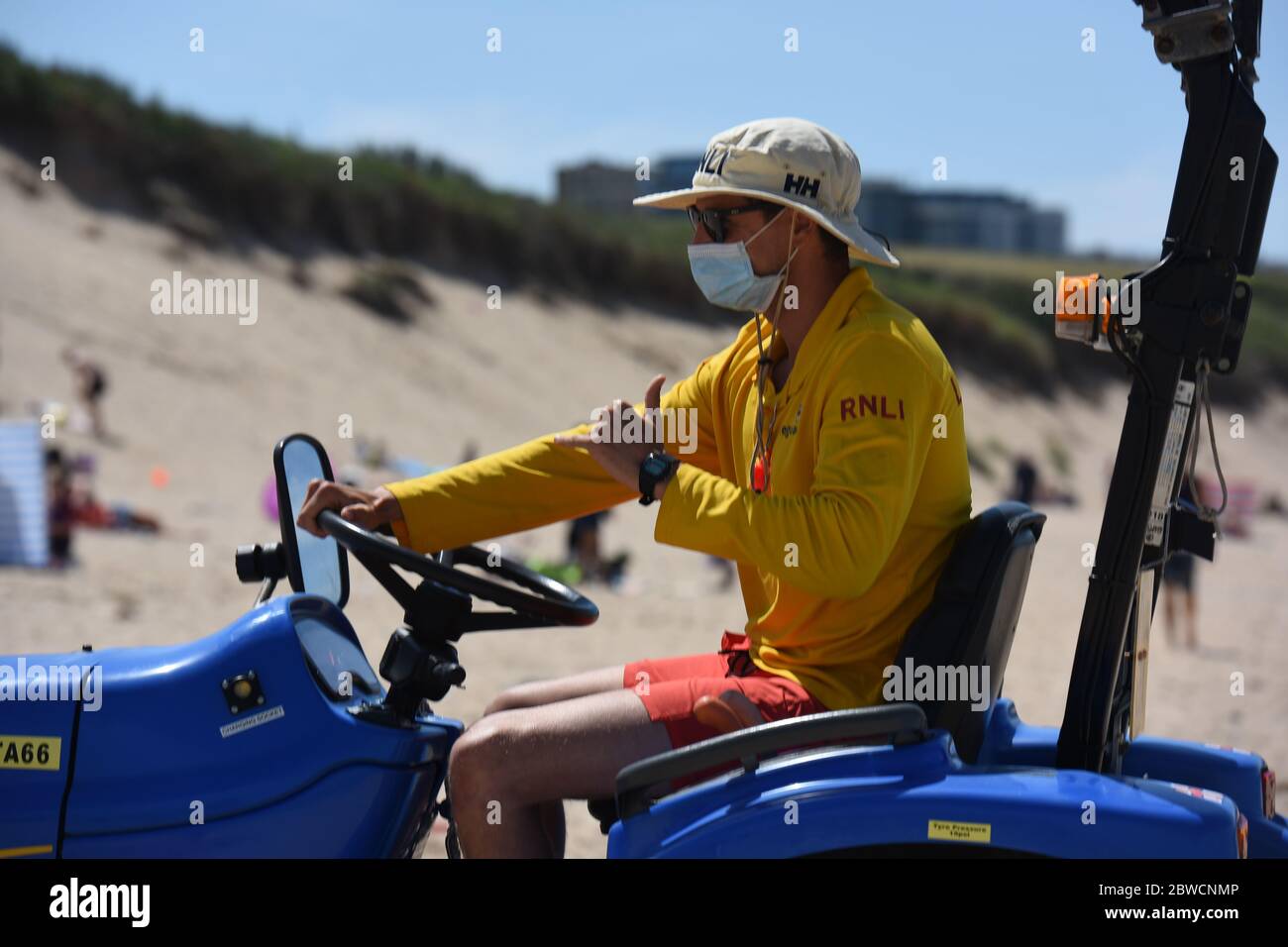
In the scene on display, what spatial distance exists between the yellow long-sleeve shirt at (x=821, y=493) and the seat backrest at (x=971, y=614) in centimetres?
8

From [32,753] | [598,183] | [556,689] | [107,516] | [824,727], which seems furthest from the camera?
[598,183]

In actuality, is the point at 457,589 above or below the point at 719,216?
below

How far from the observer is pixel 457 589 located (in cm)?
257

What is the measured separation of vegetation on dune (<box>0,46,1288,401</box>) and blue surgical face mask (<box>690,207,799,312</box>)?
15.0 meters

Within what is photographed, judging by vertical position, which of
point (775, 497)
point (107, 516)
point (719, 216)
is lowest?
point (107, 516)

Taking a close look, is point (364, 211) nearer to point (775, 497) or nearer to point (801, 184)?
point (801, 184)

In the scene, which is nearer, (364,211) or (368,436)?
(368,436)

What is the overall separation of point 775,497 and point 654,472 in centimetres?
22

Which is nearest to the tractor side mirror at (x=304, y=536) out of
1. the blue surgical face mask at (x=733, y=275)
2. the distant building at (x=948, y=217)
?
the blue surgical face mask at (x=733, y=275)

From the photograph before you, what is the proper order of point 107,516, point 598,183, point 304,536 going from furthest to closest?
1. point 598,183
2. point 107,516
3. point 304,536

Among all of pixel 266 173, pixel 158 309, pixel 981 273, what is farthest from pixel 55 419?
pixel 981 273

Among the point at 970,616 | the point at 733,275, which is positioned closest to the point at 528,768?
the point at 970,616

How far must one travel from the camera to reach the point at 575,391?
24750 millimetres

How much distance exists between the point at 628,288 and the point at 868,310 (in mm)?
27787
